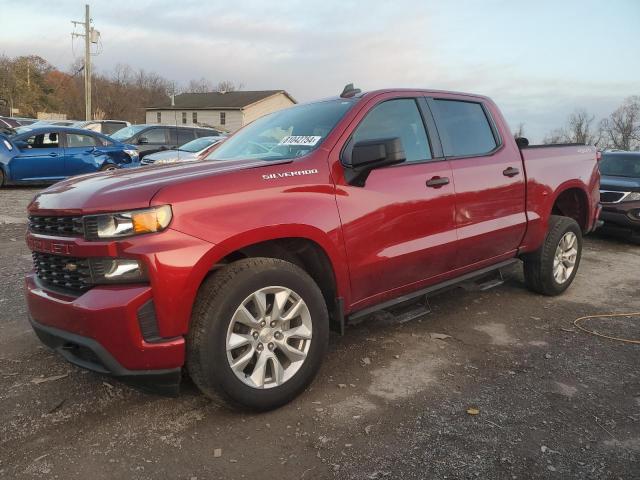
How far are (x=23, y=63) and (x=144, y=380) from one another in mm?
74725

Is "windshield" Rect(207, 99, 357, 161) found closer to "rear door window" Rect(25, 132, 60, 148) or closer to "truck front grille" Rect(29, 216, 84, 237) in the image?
"truck front grille" Rect(29, 216, 84, 237)

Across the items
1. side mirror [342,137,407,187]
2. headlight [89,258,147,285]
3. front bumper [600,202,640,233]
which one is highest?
side mirror [342,137,407,187]

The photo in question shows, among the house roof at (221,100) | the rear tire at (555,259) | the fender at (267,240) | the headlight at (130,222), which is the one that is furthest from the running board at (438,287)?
the house roof at (221,100)

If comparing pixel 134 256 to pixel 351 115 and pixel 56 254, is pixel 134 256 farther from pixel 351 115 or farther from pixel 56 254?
pixel 351 115

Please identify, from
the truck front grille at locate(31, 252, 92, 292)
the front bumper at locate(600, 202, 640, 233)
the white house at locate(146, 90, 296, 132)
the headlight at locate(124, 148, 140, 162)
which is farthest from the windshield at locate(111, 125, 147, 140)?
the white house at locate(146, 90, 296, 132)

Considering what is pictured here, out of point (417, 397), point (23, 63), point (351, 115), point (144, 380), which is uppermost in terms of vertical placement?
point (23, 63)

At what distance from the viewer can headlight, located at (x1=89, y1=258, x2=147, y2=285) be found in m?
2.51

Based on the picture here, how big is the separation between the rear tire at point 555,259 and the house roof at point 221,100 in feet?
174

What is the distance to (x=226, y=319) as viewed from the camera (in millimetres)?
2662

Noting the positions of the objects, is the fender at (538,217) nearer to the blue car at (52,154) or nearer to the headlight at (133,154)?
the blue car at (52,154)

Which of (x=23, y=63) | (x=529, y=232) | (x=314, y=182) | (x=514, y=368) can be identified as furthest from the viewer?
(x=23, y=63)

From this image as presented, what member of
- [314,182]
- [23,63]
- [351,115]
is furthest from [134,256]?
[23,63]

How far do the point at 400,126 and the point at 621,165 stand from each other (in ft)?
25.0

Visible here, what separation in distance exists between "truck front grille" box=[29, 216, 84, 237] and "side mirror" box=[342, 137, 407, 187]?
1.56 metres
